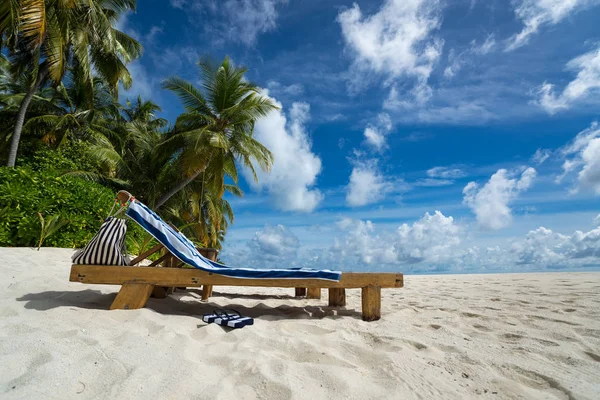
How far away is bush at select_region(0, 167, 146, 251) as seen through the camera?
6.45 meters

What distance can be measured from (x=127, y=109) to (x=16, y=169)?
16.5m

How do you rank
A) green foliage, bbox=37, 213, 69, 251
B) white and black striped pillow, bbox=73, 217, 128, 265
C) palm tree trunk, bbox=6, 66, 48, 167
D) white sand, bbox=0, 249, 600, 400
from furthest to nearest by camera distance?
1. palm tree trunk, bbox=6, 66, 48, 167
2. green foliage, bbox=37, 213, 69, 251
3. white and black striped pillow, bbox=73, 217, 128, 265
4. white sand, bbox=0, 249, 600, 400

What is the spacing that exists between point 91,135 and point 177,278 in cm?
1489

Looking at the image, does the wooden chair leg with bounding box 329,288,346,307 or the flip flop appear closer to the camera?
the flip flop

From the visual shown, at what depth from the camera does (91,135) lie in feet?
49.5

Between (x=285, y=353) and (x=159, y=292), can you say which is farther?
(x=159, y=292)

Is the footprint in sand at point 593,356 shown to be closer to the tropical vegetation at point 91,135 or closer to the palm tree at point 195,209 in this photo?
the tropical vegetation at point 91,135

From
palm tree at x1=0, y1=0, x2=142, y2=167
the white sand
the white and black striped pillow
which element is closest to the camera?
the white sand

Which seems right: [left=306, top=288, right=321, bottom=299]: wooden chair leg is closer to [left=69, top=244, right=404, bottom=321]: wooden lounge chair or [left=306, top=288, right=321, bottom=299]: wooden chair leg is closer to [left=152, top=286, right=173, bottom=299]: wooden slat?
[left=69, top=244, right=404, bottom=321]: wooden lounge chair

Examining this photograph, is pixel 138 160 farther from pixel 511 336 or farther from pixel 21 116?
pixel 511 336

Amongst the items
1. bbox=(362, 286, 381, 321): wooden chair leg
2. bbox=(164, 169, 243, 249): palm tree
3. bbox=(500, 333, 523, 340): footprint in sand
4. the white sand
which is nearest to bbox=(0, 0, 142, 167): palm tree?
bbox=(164, 169, 243, 249): palm tree

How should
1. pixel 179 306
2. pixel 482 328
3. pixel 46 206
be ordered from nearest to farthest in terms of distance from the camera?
pixel 482 328
pixel 179 306
pixel 46 206

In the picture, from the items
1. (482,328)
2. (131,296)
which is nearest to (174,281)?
(131,296)

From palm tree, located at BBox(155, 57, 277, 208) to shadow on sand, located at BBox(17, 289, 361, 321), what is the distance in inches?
405
